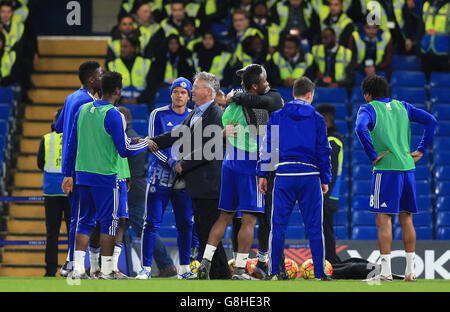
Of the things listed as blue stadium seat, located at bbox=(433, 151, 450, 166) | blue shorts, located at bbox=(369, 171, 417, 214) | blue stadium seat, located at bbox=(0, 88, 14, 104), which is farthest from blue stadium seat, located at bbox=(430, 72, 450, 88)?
blue stadium seat, located at bbox=(0, 88, 14, 104)

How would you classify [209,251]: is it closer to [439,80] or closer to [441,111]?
[441,111]

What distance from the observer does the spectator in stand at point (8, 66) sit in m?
14.1

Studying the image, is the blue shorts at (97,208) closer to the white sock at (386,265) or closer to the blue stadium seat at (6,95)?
the white sock at (386,265)

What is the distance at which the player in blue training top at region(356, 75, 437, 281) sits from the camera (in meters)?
7.46

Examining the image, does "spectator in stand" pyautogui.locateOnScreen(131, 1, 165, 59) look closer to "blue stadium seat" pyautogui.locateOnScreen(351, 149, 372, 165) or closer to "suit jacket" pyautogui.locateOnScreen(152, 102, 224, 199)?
"blue stadium seat" pyautogui.locateOnScreen(351, 149, 372, 165)

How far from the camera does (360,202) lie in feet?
41.2

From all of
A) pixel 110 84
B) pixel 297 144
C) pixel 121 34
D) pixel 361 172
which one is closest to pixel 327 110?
pixel 297 144

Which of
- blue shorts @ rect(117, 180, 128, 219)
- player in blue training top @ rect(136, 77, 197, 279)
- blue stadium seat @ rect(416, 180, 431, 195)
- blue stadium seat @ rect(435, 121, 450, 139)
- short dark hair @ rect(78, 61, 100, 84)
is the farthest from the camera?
blue stadium seat @ rect(435, 121, 450, 139)

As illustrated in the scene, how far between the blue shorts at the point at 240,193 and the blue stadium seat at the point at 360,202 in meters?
5.27

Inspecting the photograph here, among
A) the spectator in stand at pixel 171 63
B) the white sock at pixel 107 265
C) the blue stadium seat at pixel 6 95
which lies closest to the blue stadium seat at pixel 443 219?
the spectator in stand at pixel 171 63

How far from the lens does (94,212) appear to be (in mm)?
7215

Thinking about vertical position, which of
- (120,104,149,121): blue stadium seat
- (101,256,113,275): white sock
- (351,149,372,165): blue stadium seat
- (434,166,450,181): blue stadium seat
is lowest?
(101,256,113,275): white sock

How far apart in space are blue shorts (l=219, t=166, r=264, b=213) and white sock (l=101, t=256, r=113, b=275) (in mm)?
1166

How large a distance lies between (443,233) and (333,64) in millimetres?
3689
